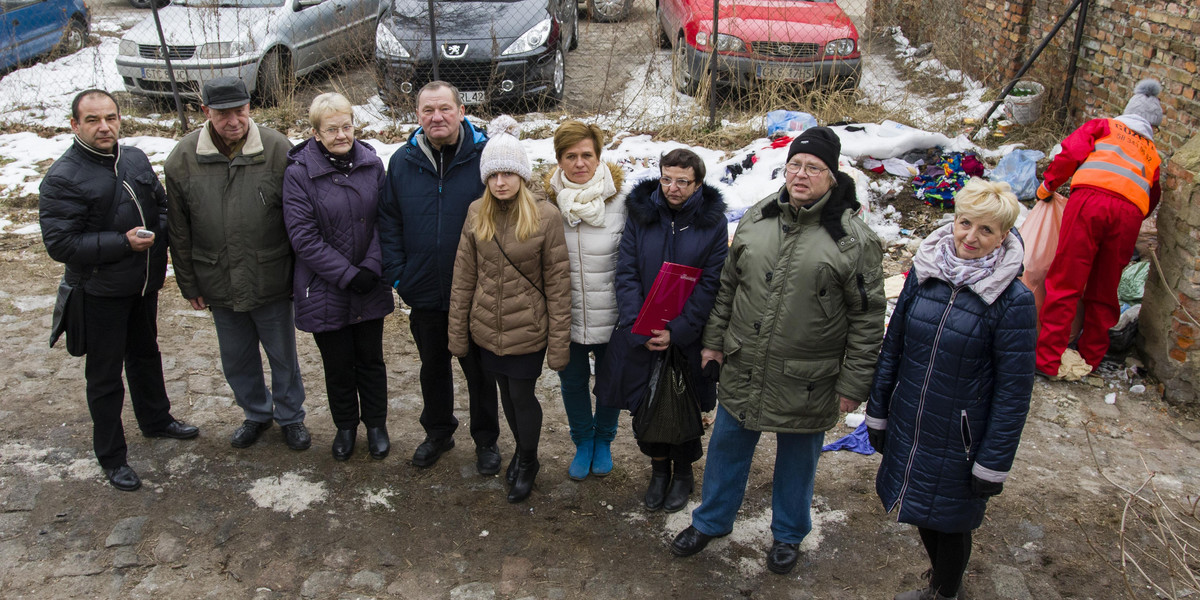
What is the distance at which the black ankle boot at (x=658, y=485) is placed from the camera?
378 centimetres

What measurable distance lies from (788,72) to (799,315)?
5.95 metres

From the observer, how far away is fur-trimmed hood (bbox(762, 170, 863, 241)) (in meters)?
2.93

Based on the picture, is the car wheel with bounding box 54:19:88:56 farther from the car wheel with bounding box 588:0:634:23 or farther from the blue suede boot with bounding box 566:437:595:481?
the blue suede boot with bounding box 566:437:595:481

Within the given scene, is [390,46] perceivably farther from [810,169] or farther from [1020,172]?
[810,169]

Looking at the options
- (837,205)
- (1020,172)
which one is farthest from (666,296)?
(1020,172)

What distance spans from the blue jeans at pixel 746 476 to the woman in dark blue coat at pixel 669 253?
0.87 ft

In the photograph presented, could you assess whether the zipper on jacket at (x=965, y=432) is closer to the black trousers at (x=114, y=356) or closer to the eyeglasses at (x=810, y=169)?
the eyeglasses at (x=810, y=169)

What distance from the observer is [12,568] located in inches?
131

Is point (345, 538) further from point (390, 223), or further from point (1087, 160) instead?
point (1087, 160)

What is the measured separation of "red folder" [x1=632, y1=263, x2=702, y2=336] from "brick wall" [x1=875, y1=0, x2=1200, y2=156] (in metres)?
4.38

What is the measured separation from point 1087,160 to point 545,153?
4.36 m

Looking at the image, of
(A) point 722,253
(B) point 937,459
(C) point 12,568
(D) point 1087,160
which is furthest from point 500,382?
(D) point 1087,160

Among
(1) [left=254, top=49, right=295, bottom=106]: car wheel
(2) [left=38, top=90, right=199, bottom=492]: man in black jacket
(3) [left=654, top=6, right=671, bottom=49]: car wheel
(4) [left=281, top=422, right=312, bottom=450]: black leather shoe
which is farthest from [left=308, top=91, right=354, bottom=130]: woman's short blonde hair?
(3) [left=654, top=6, right=671, bottom=49]: car wheel

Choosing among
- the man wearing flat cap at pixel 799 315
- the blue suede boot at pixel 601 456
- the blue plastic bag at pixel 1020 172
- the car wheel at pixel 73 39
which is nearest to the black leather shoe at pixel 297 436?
the blue suede boot at pixel 601 456
